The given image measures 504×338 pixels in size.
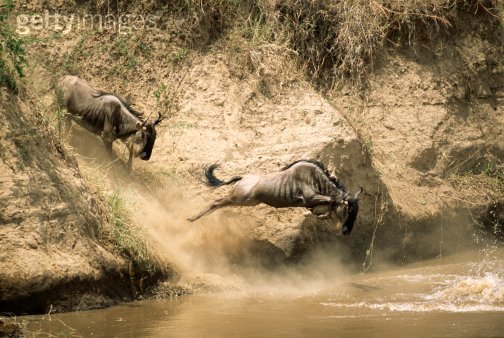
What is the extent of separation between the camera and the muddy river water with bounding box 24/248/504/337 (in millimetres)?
7887

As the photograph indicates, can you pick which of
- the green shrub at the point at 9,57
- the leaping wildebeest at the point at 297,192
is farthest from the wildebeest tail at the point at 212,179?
the green shrub at the point at 9,57

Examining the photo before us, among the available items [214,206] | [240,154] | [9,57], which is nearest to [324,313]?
[214,206]

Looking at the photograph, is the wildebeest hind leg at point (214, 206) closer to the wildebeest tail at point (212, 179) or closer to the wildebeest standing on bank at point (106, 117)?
the wildebeest tail at point (212, 179)

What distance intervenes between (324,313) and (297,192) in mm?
2073

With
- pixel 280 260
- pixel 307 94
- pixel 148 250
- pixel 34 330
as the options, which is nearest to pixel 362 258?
pixel 280 260

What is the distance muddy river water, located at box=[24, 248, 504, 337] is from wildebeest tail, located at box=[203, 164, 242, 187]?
4.30ft

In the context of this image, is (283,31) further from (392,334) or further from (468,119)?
(392,334)

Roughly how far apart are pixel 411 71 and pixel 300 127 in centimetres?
292

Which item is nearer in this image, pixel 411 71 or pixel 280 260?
pixel 280 260

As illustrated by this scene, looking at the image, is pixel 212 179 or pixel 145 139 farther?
pixel 145 139

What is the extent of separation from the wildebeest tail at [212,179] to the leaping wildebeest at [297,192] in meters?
0.03

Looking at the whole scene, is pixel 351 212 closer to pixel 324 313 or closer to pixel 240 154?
pixel 240 154

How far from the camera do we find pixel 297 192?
10.5 meters

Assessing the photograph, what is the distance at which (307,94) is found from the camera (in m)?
12.4
